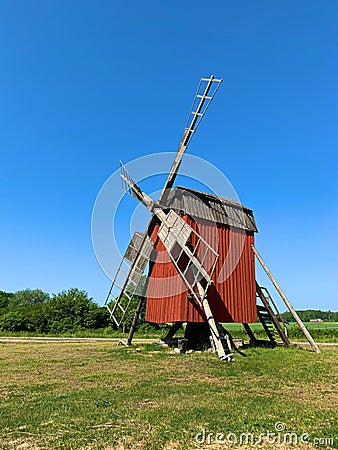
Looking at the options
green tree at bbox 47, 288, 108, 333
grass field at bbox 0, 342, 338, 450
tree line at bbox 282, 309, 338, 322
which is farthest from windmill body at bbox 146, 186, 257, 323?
tree line at bbox 282, 309, 338, 322

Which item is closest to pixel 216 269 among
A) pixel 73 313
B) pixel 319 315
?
pixel 73 313

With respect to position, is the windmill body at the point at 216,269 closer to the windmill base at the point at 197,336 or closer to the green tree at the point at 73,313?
the windmill base at the point at 197,336

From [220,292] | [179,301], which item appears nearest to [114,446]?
[179,301]

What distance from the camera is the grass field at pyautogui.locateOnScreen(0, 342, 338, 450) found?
5957 millimetres

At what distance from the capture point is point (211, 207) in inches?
715

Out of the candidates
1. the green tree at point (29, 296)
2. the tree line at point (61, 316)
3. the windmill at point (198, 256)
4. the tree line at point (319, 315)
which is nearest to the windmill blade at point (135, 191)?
the windmill at point (198, 256)

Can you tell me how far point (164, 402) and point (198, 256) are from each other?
926cm

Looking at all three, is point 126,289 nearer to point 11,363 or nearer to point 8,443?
point 11,363

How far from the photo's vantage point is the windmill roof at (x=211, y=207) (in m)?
17.3

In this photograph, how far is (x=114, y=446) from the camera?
561cm

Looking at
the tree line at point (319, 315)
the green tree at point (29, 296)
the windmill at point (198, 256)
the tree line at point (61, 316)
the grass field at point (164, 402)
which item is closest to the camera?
the grass field at point (164, 402)

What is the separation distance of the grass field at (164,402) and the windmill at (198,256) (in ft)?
10.1

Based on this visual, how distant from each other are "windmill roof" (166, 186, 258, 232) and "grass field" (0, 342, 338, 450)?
657cm

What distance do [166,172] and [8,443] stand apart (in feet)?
47.9
